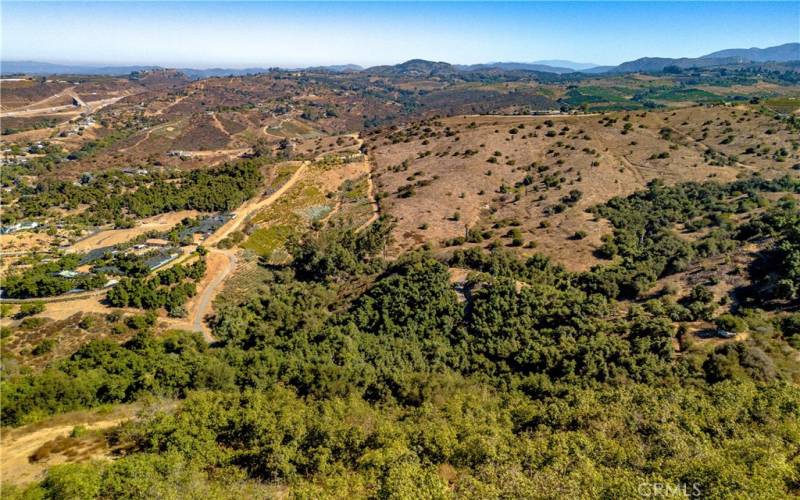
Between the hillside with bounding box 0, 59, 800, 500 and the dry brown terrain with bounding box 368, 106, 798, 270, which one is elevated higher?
the dry brown terrain with bounding box 368, 106, 798, 270

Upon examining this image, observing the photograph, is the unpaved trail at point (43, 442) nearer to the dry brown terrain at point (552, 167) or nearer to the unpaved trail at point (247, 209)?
the unpaved trail at point (247, 209)

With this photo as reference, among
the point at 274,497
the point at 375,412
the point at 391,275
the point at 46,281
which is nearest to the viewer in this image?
the point at 274,497

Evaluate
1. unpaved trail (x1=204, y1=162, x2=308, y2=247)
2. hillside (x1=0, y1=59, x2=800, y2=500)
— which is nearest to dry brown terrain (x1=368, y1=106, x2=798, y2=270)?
hillside (x1=0, y1=59, x2=800, y2=500)

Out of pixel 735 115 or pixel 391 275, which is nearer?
pixel 391 275

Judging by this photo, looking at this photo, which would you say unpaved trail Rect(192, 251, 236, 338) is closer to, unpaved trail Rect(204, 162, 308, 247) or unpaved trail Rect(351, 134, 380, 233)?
unpaved trail Rect(204, 162, 308, 247)

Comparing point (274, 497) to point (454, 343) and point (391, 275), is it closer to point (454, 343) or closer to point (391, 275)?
point (454, 343)

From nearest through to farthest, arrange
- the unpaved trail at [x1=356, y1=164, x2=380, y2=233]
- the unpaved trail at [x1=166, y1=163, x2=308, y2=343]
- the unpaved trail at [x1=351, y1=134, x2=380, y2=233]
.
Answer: the unpaved trail at [x1=166, y1=163, x2=308, y2=343], the unpaved trail at [x1=356, y1=164, x2=380, y2=233], the unpaved trail at [x1=351, y1=134, x2=380, y2=233]

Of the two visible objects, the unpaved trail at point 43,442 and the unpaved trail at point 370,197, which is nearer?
the unpaved trail at point 43,442

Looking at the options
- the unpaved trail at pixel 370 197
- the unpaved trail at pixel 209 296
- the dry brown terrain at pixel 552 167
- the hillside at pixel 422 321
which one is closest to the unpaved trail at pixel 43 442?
the hillside at pixel 422 321

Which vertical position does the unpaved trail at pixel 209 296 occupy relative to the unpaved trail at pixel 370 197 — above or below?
below

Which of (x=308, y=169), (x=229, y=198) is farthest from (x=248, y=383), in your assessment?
(x=308, y=169)

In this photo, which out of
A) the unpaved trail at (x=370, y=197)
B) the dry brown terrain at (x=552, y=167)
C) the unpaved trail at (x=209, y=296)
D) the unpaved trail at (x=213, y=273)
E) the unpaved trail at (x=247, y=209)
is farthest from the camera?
the unpaved trail at (x=370, y=197)
